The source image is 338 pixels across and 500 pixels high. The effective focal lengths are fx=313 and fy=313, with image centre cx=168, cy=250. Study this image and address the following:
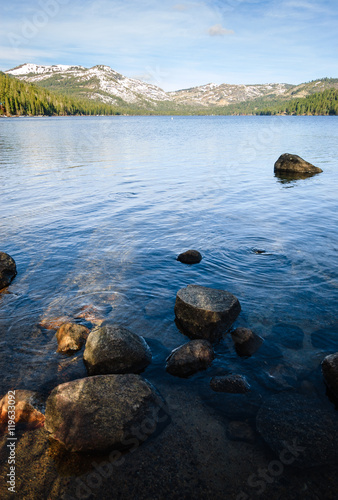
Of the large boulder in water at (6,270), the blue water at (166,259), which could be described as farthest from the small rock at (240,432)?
the large boulder in water at (6,270)

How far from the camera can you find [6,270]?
39.9ft

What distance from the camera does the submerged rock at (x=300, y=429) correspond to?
5.73 meters

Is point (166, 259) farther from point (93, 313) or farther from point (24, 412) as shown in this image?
point (24, 412)

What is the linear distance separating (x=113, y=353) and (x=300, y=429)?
4357 mm

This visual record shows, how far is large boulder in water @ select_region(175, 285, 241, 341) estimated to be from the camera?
28.9 ft

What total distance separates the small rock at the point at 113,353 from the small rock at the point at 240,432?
8.52ft

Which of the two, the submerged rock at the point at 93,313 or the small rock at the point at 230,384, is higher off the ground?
the submerged rock at the point at 93,313

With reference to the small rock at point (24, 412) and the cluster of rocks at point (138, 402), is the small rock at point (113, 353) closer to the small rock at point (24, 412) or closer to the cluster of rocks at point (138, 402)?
the cluster of rocks at point (138, 402)

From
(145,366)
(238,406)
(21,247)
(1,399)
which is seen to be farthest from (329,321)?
(21,247)

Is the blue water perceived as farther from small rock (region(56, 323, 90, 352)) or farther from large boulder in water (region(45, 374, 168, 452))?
large boulder in water (region(45, 374, 168, 452))

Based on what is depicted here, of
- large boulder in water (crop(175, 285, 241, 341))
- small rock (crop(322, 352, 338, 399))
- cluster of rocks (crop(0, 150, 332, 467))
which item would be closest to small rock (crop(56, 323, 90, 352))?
cluster of rocks (crop(0, 150, 332, 467))

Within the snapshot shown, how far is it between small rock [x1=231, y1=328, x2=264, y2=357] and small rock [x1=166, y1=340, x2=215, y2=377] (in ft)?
2.62

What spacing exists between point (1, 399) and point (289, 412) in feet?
20.3

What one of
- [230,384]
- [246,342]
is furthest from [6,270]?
[230,384]
